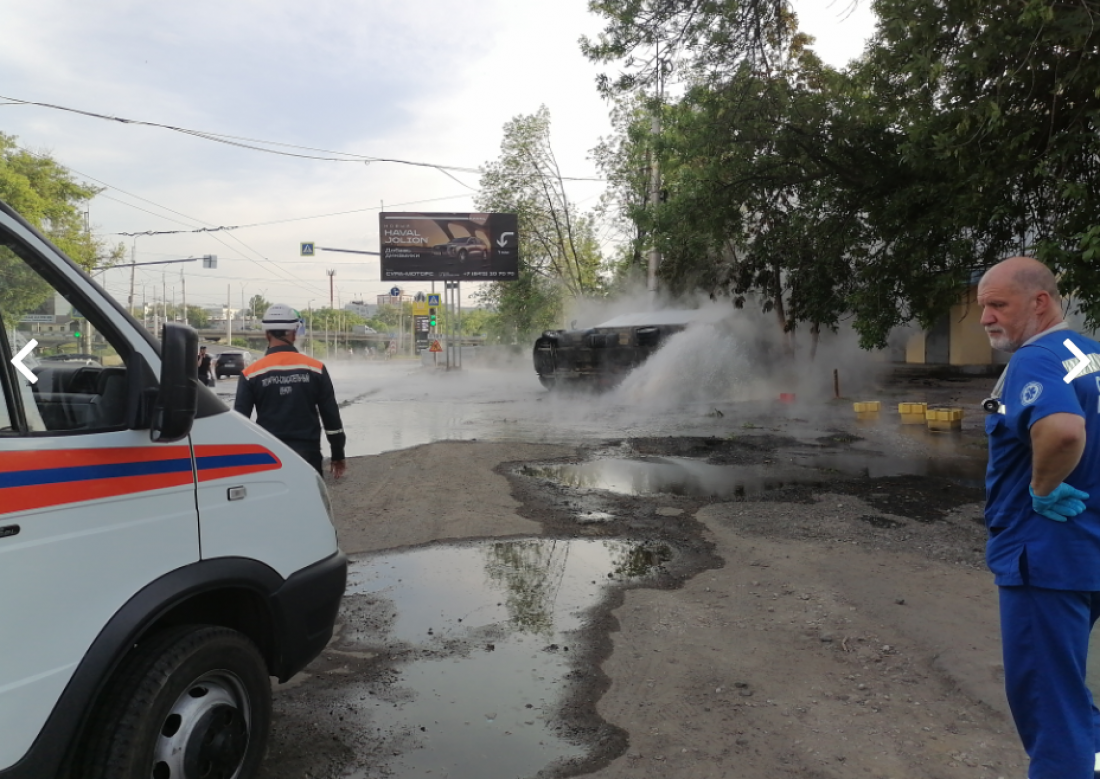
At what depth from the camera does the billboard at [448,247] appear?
33438 mm

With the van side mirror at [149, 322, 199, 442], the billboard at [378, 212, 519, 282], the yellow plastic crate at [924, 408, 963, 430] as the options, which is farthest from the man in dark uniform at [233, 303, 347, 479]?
the billboard at [378, 212, 519, 282]

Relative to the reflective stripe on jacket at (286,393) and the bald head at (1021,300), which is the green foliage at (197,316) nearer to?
the reflective stripe on jacket at (286,393)

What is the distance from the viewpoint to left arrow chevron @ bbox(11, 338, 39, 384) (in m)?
2.31

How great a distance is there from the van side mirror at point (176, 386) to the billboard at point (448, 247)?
103 ft

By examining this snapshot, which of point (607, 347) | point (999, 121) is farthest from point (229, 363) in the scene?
point (999, 121)

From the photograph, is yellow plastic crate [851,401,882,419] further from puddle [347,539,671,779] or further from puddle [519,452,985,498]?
puddle [347,539,671,779]

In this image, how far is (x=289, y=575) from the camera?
2.94m

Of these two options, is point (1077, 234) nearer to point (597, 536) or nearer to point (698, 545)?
point (698, 545)

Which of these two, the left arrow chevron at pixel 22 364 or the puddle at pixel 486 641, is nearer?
the left arrow chevron at pixel 22 364

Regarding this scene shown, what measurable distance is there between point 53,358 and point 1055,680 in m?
3.13

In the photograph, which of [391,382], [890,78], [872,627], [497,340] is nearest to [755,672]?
[872,627]

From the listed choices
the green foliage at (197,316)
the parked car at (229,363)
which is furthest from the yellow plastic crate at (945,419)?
the green foliage at (197,316)

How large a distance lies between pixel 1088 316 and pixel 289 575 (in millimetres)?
7803

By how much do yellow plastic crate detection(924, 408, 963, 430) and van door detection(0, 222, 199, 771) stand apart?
1351 centimetres
